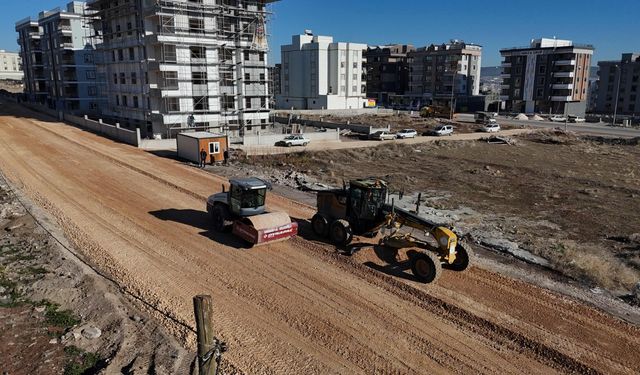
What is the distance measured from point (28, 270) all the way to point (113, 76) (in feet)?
160

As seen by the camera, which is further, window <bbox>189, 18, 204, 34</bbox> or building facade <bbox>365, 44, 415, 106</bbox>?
building facade <bbox>365, 44, 415, 106</bbox>

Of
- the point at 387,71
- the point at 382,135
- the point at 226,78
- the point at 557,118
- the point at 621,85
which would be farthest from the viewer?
the point at 387,71

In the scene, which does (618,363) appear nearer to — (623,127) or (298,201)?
(298,201)

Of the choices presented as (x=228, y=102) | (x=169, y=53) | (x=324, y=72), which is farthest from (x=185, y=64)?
(x=324, y=72)

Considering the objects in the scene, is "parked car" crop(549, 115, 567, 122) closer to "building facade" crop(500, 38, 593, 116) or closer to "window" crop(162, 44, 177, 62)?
"building facade" crop(500, 38, 593, 116)

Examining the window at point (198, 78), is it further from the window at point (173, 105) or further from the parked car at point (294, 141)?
the parked car at point (294, 141)

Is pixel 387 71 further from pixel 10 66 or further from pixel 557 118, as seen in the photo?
pixel 10 66

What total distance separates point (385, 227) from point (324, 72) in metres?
94.2

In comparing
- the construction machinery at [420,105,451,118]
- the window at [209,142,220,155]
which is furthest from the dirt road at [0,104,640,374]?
the construction machinery at [420,105,451,118]

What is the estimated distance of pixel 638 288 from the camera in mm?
14727

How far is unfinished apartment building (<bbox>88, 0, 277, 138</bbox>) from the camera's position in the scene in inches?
1898

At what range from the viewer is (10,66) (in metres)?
190

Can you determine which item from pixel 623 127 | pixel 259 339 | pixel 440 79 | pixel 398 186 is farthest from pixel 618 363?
pixel 440 79

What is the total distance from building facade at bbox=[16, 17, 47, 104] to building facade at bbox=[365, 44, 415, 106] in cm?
7843
